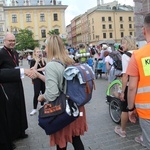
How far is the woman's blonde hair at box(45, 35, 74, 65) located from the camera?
299 centimetres

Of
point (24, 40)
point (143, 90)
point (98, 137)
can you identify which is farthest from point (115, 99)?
point (24, 40)

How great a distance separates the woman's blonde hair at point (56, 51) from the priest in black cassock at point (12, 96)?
1.60m

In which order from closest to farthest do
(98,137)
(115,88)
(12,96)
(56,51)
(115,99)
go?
(56,51), (12,96), (98,137), (115,99), (115,88)

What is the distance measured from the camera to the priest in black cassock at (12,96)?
14.5ft

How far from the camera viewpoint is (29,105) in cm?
789

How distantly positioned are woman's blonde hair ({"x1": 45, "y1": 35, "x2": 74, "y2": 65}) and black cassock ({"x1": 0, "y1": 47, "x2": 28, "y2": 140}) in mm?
1600

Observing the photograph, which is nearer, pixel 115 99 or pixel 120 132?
pixel 120 132

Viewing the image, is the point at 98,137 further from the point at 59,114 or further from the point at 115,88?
the point at 59,114

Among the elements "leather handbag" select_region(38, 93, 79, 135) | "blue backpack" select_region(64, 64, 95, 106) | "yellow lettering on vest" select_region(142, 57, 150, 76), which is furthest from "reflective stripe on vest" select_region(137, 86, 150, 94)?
"leather handbag" select_region(38, 93, 79, 135)

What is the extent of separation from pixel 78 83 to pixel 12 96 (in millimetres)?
2079

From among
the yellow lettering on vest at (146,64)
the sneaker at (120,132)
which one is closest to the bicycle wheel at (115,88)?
the sneaker at (120,132)

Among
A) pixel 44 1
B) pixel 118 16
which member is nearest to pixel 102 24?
pixel 118 16

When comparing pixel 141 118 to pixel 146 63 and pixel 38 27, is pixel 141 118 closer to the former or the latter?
pixel 146 63

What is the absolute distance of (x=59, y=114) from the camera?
2809 millimetres
